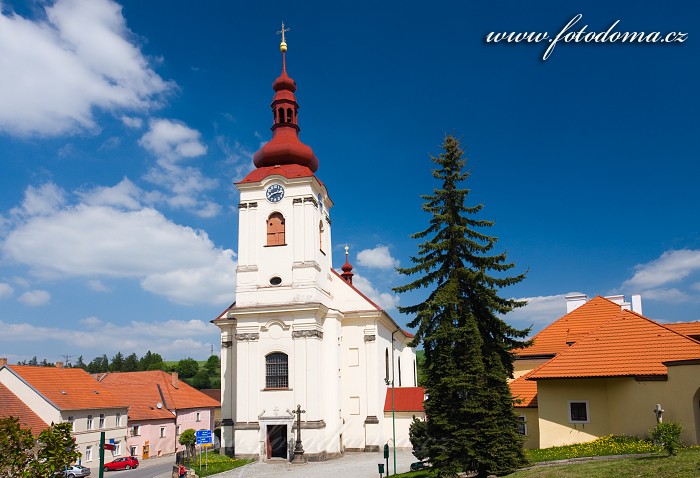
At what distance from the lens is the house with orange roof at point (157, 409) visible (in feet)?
156

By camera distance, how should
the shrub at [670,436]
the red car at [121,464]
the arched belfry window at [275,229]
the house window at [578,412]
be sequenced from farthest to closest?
the red car at [121,464], the arched belfry window at [275,229], the house window at [578,412], the shrub at [670,436]

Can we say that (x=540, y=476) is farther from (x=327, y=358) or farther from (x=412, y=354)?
(x=412, y=354)

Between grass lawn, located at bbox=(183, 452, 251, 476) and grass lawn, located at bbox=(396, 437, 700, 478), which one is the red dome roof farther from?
grass lawn, located at bbox=(396, 437, 700, 478)

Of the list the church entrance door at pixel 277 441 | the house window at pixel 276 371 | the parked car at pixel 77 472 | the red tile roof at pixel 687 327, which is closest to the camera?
the red tile roof at pixel 687 327

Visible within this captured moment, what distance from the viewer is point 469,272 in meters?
21.0

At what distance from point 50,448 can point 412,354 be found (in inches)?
1827

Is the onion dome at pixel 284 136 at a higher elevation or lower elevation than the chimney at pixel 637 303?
higher

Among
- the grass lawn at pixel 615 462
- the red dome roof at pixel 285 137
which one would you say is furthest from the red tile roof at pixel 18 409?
the grass lawn at pixel 615 462

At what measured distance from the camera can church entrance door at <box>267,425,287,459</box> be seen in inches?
1268

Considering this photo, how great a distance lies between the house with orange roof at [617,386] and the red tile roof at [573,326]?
4852 mm

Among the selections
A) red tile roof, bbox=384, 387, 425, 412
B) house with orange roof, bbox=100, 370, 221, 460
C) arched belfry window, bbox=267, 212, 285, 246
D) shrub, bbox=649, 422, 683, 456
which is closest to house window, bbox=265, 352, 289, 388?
arched belfry window, bbox=267, 212, 285, 246

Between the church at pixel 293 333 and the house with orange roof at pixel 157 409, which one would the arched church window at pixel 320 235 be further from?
the house with orange roof at pixel 157 409

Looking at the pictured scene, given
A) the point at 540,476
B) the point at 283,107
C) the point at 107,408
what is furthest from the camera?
the point at 107,408

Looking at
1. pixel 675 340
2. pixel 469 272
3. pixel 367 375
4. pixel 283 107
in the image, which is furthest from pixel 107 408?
pixel 675 340
